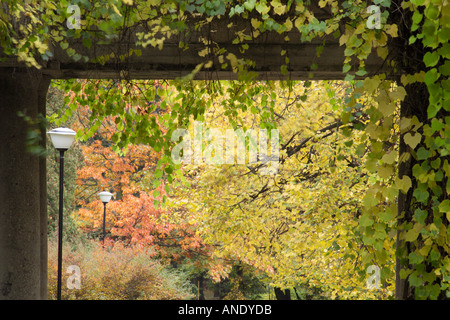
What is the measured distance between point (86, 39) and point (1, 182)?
47.5 inches

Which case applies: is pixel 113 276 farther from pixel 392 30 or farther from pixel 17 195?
pixel 392 30

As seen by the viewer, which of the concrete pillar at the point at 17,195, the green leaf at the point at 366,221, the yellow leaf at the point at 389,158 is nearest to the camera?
the yellow leaf at the point at 389,158

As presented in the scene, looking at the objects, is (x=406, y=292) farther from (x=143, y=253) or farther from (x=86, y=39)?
(x=143, y=253)

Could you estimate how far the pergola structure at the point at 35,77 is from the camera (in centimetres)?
355

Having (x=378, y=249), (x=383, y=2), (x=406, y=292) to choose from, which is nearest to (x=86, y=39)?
(x=383, y=2)

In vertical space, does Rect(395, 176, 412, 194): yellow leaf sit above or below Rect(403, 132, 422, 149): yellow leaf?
below

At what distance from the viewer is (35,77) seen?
363 centimetres

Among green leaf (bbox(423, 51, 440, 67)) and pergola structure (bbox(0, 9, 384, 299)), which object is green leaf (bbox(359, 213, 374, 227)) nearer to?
green leaf (bbox(423, 51, 440, 67))

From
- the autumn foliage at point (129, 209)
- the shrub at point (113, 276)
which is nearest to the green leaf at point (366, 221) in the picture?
the shrub at point (113, 276)

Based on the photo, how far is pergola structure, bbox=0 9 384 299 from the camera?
11.6 feet

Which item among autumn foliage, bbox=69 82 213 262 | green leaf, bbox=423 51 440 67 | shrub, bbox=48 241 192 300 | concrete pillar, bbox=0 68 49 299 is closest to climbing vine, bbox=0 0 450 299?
green leaf, bbox=423 51 440 67

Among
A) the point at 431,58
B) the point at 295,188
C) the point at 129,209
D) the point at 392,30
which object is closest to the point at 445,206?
the point at 431,58

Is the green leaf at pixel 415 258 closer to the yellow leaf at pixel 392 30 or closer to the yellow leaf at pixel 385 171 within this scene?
the yellow leaf at pixel 385 171

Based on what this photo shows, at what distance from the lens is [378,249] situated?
2.31 meters
